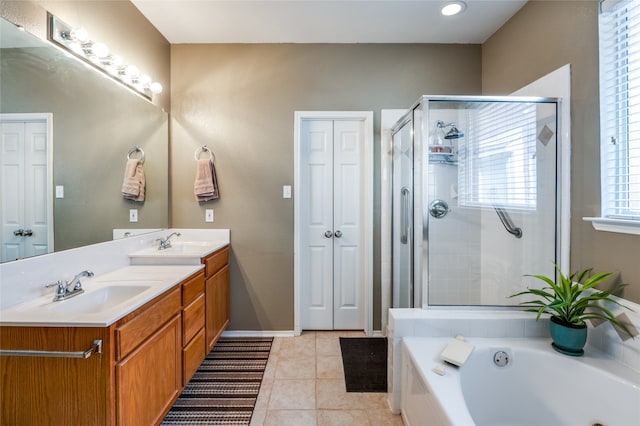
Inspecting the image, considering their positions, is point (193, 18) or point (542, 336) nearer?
point (542, 336)

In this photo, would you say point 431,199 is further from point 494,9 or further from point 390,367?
point 494,9

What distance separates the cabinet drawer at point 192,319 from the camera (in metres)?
1.64

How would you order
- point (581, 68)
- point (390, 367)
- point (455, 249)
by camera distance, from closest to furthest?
point (581, 68) → point (390, 367) → point (455, 249)

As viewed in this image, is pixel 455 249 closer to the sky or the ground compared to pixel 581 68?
closer to the ground

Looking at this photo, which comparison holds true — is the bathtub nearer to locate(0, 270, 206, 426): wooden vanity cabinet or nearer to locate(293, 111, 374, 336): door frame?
locate(293, 111, 374, 336): door frame

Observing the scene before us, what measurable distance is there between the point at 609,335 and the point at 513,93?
1.71 m

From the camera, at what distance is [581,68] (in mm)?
1511

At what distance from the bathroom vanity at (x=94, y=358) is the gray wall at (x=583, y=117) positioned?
227 centimetres

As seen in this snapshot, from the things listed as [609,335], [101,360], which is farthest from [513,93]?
[101,360]

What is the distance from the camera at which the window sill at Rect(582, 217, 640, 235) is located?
1.20 m

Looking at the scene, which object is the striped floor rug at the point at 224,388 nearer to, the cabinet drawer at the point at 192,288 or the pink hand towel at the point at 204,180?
the cabinet drawer at the point at 192,288

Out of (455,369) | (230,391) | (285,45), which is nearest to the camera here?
(455,369)

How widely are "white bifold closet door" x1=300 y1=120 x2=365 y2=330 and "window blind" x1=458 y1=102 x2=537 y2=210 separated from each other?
903 millimetres

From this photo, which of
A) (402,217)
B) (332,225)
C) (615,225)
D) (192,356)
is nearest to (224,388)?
(192,356)
